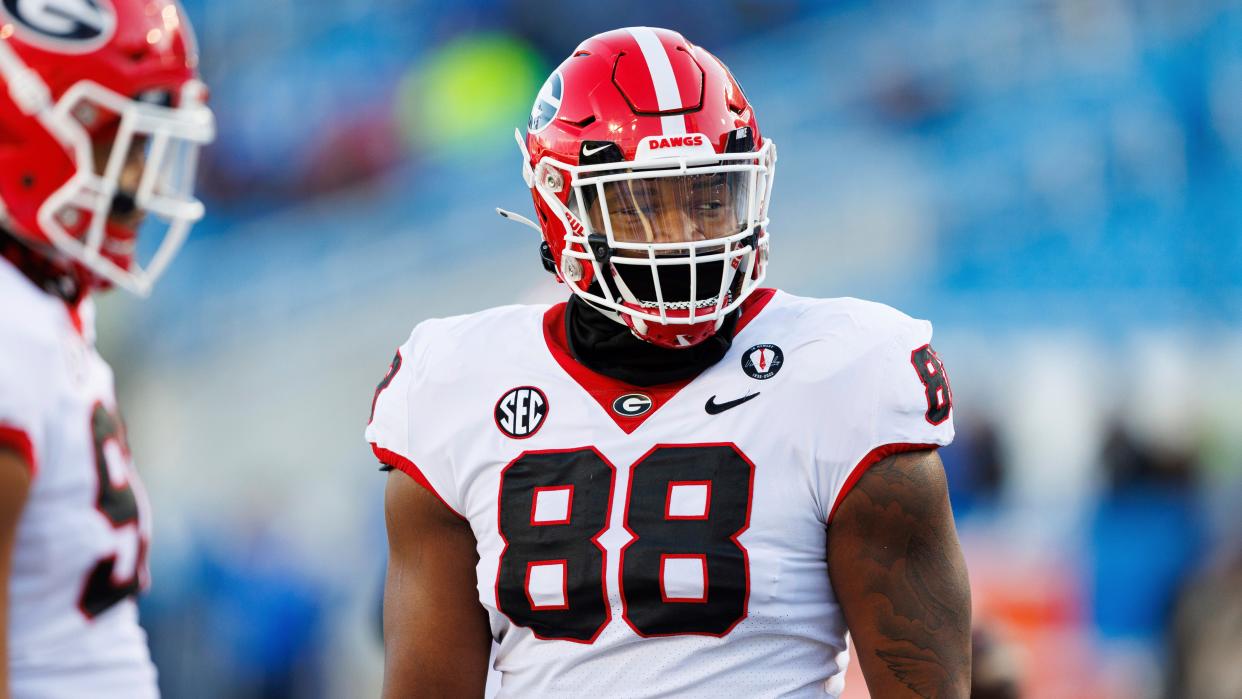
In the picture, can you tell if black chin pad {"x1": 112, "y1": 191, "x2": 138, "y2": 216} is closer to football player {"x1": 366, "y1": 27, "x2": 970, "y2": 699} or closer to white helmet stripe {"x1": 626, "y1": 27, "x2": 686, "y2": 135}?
football player {"x1": 366, "y1": 27, "x2": 970, "y2": 699}

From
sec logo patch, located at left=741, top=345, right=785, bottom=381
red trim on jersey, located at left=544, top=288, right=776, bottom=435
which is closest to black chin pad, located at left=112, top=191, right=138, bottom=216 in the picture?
red trim on jersey, located at left=544, top=288, right=776, bottom=435

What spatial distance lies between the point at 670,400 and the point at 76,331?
29.5 inches

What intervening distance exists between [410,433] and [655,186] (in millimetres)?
462

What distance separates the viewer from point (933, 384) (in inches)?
69.6

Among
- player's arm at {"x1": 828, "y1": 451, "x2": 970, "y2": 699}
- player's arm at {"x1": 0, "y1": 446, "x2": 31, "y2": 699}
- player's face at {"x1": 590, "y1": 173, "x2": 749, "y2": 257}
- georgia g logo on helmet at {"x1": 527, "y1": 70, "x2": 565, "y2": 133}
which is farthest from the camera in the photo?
georgia g logo on helmet at {"x1": 527, "y1": 70, "x2": 565, "y2": 133}

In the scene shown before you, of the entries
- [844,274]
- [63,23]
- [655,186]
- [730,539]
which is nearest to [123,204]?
[63,23]

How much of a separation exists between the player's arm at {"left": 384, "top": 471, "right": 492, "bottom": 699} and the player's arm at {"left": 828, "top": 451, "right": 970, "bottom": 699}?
503mm

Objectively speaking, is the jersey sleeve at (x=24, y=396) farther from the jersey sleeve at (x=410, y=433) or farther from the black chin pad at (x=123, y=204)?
the jersey sleeve at (x=410, y=433)

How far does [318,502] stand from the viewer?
14.5 ft

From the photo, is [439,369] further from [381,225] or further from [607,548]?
[381,225]

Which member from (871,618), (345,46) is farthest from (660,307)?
(345,46)

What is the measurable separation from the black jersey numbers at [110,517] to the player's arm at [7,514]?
13 centimetres

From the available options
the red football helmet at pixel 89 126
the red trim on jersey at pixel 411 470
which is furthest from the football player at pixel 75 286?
the red trim on jersey at pixel 411 470

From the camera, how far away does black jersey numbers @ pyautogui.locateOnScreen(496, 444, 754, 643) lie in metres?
1.71
